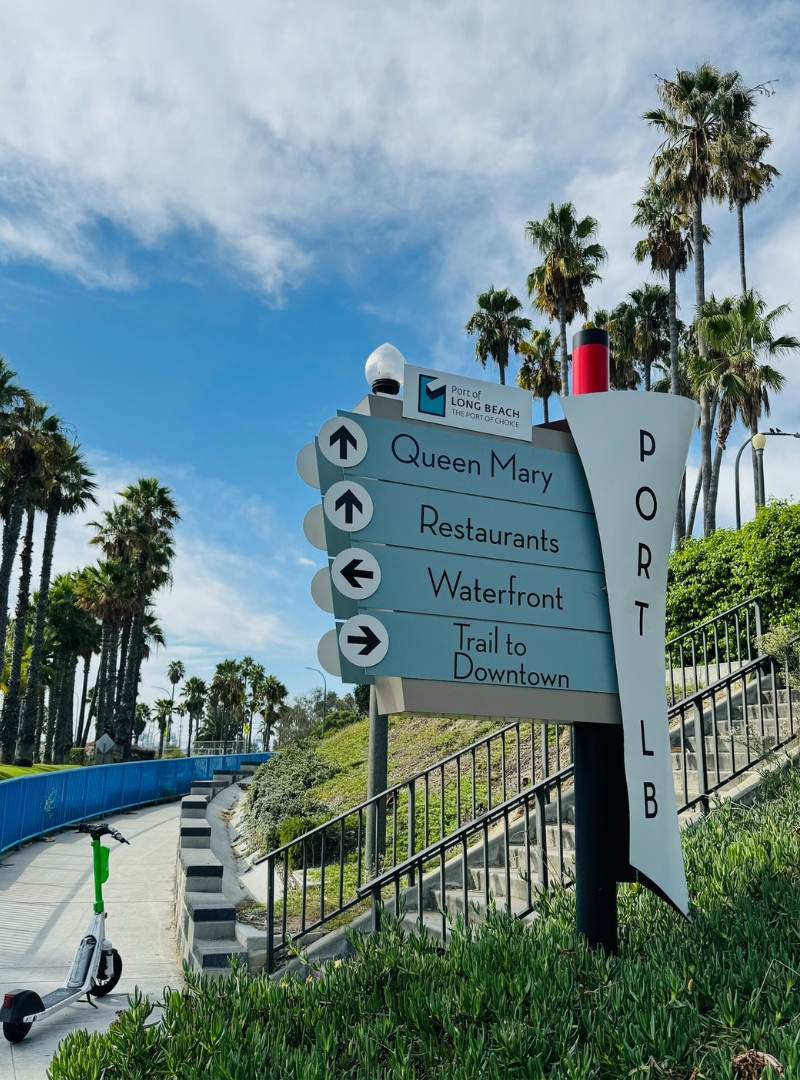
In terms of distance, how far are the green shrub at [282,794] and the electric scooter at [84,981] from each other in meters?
4.11

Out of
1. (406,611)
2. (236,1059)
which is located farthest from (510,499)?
(236,1059)

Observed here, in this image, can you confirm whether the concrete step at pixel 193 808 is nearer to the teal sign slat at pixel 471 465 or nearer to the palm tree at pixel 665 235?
the teal sign slat at pixel 471 465

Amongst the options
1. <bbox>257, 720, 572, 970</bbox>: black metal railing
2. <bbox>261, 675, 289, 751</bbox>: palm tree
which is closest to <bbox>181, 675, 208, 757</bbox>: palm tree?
<bbox>261, 675, 289, 751</bbox>: palm tree

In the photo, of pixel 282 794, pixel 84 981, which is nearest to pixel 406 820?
pixel 282 794

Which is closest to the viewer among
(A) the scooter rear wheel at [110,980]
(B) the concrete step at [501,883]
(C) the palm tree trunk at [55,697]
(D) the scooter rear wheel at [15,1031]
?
(D) the scooter rear wheel at [15,1031]

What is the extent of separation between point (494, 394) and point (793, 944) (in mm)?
2922

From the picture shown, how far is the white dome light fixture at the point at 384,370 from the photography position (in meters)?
4.66

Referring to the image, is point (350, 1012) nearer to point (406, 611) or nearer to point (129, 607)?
point (406, 611)

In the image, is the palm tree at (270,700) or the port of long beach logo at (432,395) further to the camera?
the palm tree at (270,700)

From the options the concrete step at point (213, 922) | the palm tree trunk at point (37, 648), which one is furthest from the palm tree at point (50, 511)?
the concrete step at point (213, 922)

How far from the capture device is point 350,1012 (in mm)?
3734

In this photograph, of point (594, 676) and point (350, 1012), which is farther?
point (594, 676)

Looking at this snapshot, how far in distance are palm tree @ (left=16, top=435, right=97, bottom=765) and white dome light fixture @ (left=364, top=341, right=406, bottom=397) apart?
30355mm

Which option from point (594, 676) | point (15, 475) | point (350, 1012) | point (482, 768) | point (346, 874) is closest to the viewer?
point (350, 1012)
